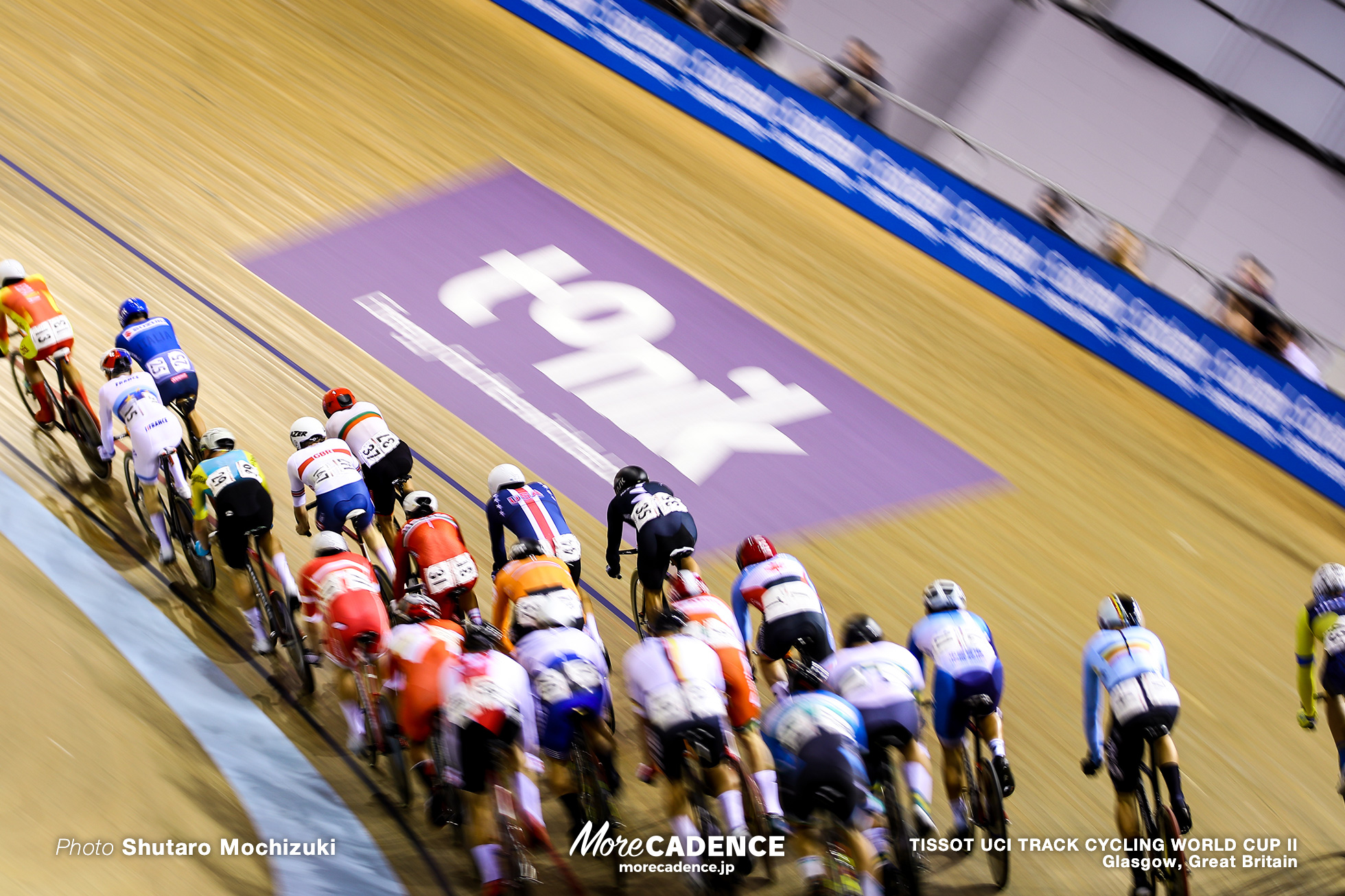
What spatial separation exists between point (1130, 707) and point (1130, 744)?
17 centimetres

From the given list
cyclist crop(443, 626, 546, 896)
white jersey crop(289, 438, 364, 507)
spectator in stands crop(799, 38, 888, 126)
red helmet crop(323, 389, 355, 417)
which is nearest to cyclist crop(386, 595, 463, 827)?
cyclist crop(443, 626, 546, 896)

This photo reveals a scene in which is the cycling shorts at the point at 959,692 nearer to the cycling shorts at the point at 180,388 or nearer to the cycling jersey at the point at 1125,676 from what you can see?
the cycling jersey at the point at 1125,676

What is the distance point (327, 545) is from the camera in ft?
17.2

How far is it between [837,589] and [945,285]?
382 centimetres

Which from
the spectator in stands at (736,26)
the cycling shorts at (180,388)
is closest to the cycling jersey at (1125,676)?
the cycling shorts at (180,388)

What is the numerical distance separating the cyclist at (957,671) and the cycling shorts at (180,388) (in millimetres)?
4070

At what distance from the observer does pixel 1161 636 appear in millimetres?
7293

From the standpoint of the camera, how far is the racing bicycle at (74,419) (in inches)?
264

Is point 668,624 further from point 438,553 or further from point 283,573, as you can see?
point 283,573

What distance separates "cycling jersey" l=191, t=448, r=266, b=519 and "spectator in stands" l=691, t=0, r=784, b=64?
657 cm

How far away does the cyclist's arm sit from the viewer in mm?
5660

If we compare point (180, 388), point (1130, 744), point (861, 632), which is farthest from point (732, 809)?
point (180, 388)

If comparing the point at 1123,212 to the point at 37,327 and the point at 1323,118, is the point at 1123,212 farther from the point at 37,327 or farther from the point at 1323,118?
the point at 37,327

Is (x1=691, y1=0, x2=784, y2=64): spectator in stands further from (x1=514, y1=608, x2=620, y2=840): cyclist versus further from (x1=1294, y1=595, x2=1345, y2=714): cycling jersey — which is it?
(x1=514, y1=608, x2=620, y2=840): cyclist
